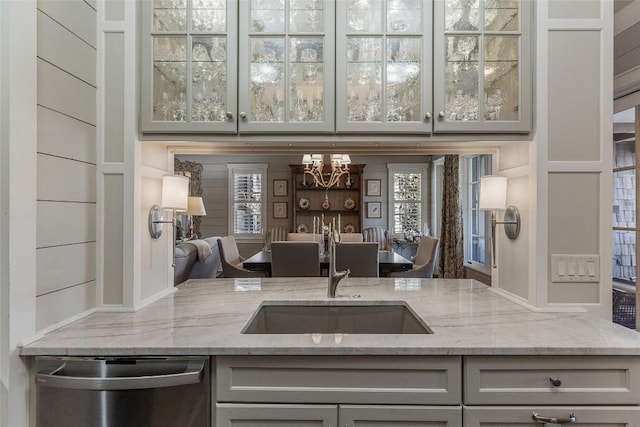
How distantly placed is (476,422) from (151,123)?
1.70 meters

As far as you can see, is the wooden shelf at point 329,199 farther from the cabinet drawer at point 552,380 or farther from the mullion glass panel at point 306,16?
the cabinet drawer at point 552,380

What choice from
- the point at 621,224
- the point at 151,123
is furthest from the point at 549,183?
the point at 151,123

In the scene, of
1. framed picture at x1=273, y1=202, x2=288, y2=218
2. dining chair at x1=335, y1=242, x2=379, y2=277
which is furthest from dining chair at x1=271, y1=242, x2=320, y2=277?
framed picture at x1=273, y1=202, x2=288, y2=218

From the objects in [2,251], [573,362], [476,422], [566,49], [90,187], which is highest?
[566,49]

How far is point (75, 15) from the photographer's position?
1.43 m

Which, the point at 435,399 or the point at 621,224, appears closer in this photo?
the point at 435,399

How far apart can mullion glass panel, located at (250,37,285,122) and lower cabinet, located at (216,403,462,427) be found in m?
1.15

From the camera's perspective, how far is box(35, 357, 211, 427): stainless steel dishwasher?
1143mm

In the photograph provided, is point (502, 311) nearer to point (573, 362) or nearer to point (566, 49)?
point (573, 362)

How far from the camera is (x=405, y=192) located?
7.17 metres

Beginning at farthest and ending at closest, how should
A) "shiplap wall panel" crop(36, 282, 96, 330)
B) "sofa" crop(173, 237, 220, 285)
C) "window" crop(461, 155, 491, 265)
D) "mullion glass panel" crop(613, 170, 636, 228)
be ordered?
"window" crop(461, 155, 491, 265)
"sofa" crop(173, 237, 220, 285)
"mullion glass panel" crop(613, 170, 636, 228)
"shiplap wall panel" crop(36, 282, 96, 330)

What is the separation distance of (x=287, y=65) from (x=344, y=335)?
1178 mm

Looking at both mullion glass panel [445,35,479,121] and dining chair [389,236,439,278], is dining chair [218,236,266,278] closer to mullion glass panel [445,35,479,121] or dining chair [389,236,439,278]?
dining chair [389,236,439,278]

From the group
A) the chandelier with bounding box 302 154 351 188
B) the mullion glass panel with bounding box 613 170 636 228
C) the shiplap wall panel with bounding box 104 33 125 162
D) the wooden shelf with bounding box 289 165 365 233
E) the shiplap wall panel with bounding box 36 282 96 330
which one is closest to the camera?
the shiplap wall panel with bounding box 36 282 96 330
